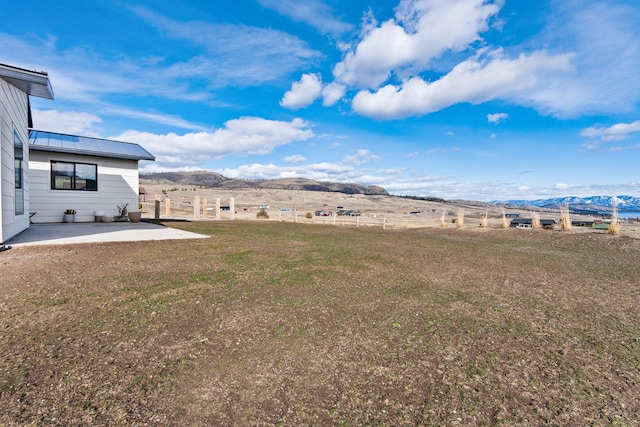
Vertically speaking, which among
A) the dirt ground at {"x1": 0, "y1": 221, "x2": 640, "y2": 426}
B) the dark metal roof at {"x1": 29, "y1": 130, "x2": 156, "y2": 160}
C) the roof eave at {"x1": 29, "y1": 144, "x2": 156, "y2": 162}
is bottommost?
the dirt ground at {"x1": 0, "y1": 221, "x2": 640, "y2": 426}

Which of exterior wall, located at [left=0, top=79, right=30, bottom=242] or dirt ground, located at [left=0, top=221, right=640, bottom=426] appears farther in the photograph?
exterior wall, located at [left=0, top=79, right=30, bottom=242]

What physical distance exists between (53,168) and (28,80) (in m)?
6.18

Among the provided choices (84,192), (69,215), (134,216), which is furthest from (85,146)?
(134,216)

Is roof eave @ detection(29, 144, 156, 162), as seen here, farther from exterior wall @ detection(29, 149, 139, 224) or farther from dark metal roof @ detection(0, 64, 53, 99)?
dark metal roof @ detection(0, 64, 53, 99)

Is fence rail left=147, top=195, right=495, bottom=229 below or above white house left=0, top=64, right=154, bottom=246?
below

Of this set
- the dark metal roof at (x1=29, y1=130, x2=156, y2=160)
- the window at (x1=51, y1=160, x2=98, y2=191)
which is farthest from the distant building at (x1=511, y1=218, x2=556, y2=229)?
the window at (x1=51, y1=160, x2=98, y2=191)

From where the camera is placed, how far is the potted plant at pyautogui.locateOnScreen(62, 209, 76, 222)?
13087mm

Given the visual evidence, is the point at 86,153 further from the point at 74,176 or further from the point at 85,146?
the point at 74,176

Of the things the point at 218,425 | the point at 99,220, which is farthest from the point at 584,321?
the point at 99,220

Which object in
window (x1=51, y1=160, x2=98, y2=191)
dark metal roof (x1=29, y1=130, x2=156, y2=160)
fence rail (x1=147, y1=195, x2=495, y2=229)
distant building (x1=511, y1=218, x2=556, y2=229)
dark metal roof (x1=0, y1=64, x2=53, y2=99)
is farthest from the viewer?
fence rail (x1=147, y1=195, x2=495, y2=229)

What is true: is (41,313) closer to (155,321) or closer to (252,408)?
(155,321)

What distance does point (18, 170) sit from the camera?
8.88 metres

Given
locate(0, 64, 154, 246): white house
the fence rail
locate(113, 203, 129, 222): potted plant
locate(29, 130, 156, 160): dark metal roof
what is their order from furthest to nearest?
the fence rail, locate(113, 203, 129, 222): potted plant, locate(29, 130, 156, 160): dark metal roof, locate(0, 64, 154, 246): white house

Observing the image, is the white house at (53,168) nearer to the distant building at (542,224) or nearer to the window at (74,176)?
the window at (74,176)
